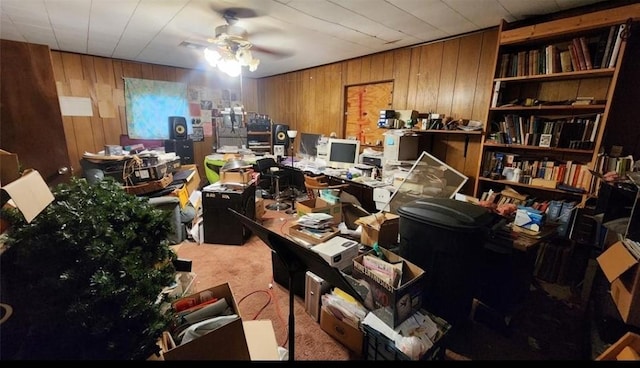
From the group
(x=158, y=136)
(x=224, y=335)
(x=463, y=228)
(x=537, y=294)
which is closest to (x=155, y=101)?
(x=158, y=136)

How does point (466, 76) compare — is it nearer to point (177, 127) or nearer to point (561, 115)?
point (561, 115)

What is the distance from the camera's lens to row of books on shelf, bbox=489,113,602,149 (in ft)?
6.92

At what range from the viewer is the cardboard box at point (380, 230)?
2.04 meters

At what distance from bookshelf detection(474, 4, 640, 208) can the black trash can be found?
3.84 ft

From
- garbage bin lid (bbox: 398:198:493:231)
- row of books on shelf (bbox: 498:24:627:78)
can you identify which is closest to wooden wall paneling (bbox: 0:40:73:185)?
garbage bin lid (bbox: 398:198:493:231)

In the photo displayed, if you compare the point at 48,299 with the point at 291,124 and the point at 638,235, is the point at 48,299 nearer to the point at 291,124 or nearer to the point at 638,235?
the point at 638,235

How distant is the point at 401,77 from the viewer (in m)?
3.42

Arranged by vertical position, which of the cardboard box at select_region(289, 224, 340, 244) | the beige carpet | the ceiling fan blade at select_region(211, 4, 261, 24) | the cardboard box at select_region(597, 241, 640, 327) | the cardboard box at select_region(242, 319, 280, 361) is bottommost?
the beige carpet

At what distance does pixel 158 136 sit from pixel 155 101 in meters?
0.64

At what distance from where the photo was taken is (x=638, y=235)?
131 centimetres

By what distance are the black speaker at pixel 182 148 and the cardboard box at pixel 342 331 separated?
411 centimetres

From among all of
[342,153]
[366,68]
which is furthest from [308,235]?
[366,68]

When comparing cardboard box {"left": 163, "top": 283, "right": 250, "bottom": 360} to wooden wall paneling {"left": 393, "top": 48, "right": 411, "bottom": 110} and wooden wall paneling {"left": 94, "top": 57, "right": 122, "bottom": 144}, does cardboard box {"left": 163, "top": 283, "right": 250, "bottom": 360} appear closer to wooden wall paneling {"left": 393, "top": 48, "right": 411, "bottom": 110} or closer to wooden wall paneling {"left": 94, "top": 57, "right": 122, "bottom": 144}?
wooden wall paneling {"left": 393, "top": 48, "right": 411, "bottom": 110}

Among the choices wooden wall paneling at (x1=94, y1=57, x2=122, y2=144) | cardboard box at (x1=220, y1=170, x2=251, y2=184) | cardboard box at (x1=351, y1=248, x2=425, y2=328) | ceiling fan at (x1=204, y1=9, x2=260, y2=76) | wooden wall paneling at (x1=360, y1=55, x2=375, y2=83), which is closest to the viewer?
cardboard box at (x1=351, y1=248, x2=425, y2=328)
